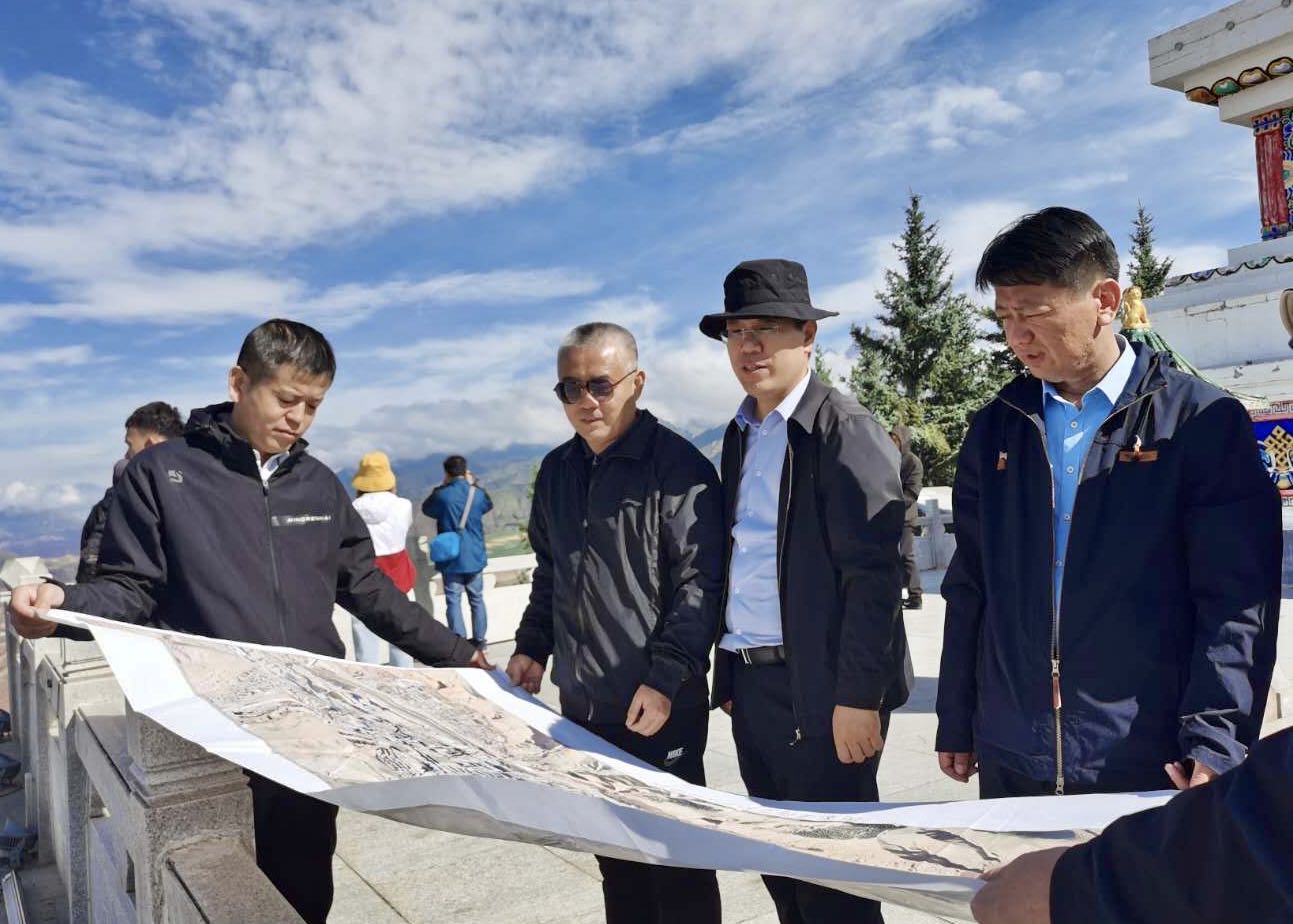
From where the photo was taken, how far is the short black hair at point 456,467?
8469 millimetres

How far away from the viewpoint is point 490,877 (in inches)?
160

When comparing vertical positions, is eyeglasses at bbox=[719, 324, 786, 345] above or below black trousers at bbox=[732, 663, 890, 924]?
above

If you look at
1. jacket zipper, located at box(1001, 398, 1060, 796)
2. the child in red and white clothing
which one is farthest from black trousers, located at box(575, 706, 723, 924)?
the child in red and white clothing

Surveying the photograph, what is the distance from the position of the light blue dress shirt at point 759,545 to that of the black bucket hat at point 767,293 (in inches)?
8.2

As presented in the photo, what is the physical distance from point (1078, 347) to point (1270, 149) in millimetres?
11177

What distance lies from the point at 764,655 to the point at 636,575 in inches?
16.8

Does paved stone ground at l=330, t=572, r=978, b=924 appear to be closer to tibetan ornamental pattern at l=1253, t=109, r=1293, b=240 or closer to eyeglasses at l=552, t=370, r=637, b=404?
eyeglasses at l=552, t=370, r=637, b=404

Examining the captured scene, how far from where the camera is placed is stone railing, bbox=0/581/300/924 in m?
2.16

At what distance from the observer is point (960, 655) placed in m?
2.31

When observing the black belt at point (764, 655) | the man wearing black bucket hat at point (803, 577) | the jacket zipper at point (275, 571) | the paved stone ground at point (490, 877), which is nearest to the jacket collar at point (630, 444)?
the man wearing black bucket hat at point (803, 577)

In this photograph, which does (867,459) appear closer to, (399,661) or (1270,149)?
(399,661)

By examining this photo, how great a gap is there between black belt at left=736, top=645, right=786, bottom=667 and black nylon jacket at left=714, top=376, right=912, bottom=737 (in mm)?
47

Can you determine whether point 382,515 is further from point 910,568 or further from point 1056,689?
point 1056,689

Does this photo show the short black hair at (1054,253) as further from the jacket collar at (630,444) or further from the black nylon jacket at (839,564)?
the jacket collar at (630,444)
